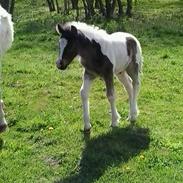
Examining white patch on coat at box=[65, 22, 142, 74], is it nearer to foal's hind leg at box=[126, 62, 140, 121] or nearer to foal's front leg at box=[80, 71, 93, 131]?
foal's hind leg at box=[126, 62, 140, 121]

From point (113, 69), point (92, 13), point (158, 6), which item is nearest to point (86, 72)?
point (113, 69)

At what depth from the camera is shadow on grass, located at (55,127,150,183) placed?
265 inches

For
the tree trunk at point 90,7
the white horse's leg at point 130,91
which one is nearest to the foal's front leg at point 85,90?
the white horse's leg at point 130,91

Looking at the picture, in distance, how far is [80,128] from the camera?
26.8 feet

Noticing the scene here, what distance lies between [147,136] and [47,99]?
2.79m

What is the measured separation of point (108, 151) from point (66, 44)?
1.62 meters

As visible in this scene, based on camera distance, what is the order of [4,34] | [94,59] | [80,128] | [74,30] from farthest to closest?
[80,128]
[4,34]
[94,59]
[74,30]

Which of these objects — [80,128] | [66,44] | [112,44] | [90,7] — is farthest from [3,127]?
[90,7]

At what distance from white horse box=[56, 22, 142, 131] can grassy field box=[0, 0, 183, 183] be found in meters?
0.49

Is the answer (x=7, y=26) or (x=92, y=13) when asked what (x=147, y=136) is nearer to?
(x=7, y=26)

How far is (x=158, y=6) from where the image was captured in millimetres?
25828

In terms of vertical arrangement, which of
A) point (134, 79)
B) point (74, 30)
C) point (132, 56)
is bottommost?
point (134, 79)

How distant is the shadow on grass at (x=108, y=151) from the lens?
265 inches

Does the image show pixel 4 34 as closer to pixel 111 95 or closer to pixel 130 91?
pixel 111 95
